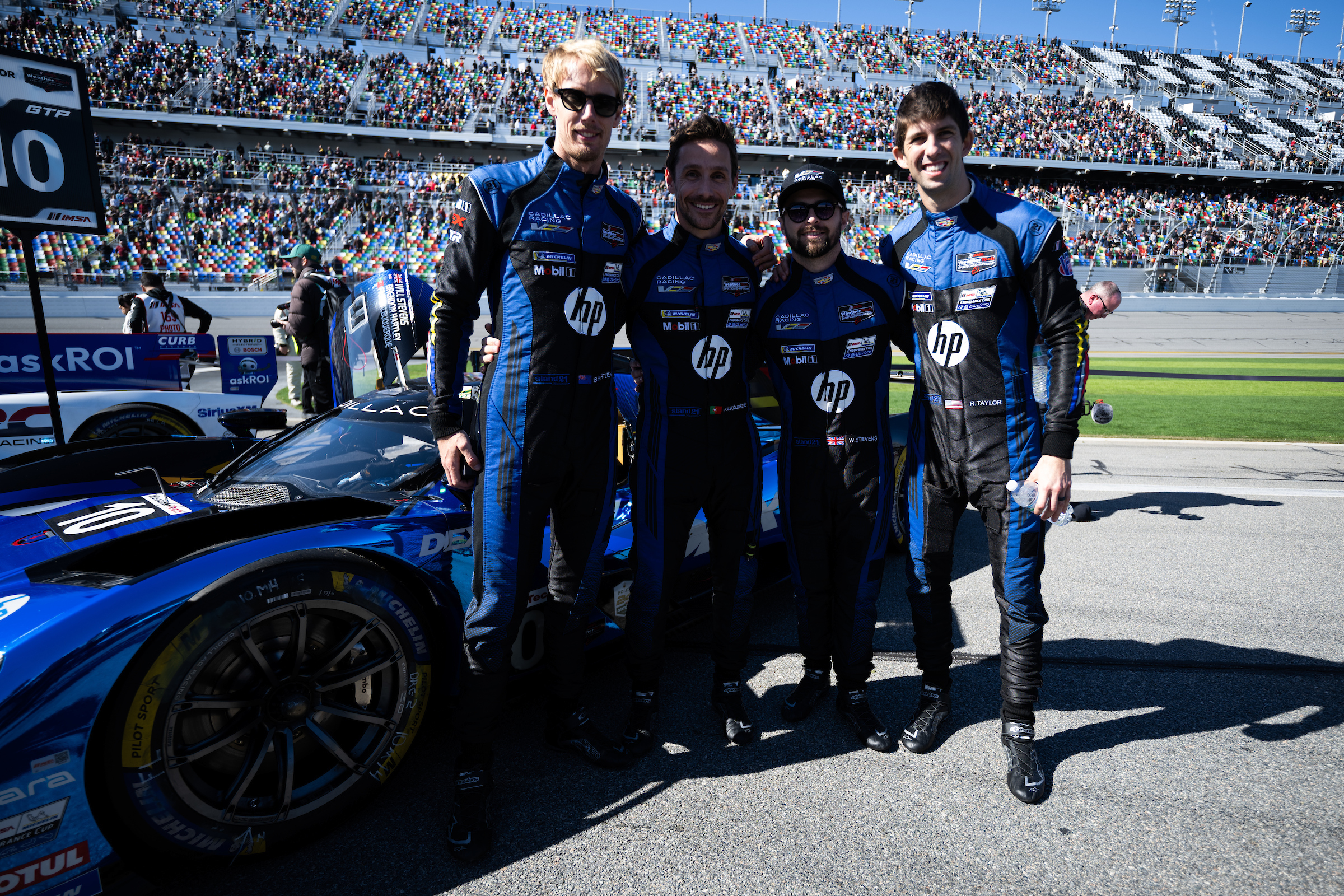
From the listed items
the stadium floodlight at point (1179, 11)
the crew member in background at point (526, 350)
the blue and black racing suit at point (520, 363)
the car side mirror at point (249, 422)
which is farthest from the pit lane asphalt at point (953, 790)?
the stadium floodlight at point (1179, 11)

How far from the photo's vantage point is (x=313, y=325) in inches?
288

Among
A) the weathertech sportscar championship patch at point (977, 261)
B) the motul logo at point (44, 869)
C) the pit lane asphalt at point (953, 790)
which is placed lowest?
the pit lane asphalt at point (953, 790)

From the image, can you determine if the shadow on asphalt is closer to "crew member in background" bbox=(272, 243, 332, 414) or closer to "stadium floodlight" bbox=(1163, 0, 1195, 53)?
"crew member in background" bbox=(272, 243, 332, 414)

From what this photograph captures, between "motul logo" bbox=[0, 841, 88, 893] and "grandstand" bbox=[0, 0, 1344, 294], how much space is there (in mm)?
23287

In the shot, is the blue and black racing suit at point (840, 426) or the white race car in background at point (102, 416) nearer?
the blue and black racing suit at point (840, 426)

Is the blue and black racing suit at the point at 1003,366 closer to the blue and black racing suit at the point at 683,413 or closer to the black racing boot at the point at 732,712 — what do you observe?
the blue and black racing suit at the point at 683,413

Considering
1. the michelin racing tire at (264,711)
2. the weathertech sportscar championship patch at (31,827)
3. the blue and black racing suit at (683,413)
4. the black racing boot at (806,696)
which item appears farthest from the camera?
the black racing boot at (806,696)

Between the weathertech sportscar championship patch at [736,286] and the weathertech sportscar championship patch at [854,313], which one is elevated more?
the weathertech sportscar championship patch at [736,286]

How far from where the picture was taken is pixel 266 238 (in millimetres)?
24766

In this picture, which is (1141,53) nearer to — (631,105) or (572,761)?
(631,105)

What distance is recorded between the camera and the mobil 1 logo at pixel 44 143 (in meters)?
3.62

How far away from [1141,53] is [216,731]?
6400 centimetres

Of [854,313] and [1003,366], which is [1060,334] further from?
[854,313]

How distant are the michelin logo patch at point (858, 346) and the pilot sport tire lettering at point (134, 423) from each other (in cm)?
482
